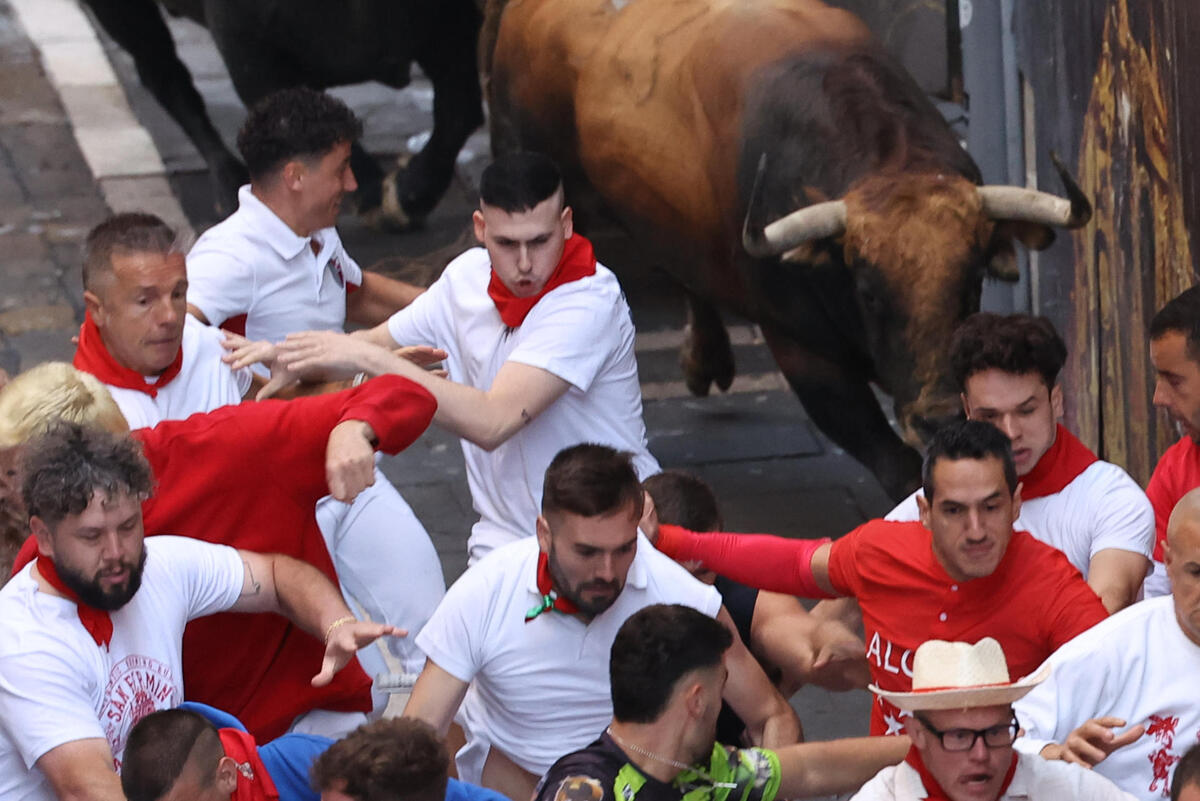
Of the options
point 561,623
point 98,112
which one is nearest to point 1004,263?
point 561,623

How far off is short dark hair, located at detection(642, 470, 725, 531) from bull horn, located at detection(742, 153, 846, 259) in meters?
2.27

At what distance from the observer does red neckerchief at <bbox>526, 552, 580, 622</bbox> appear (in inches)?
188

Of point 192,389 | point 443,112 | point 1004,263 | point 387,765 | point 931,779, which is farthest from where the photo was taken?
point 443,112

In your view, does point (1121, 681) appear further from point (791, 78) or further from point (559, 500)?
point (791, 78)

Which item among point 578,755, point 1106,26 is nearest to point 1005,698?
point 578,755

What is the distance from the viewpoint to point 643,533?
5074mm

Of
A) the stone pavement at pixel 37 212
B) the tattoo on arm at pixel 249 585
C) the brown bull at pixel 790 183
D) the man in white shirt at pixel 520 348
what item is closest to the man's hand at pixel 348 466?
the tattoo on arm at pixel 249 585

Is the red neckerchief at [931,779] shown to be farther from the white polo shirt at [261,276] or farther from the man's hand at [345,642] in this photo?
the white polo shirt at [261,276]

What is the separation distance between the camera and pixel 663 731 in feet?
13.2

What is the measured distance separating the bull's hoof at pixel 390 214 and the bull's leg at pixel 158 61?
95cm

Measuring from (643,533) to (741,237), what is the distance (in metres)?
3.40

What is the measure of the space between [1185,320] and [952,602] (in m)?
0.98

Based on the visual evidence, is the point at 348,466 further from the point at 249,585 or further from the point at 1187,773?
the point at 1187,773

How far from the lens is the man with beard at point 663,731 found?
402 cm
